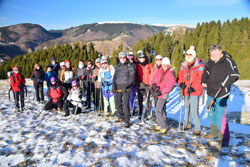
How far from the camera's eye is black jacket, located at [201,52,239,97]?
408 centimetres

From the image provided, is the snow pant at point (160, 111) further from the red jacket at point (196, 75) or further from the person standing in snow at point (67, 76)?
the person standing in snow at point (67, 76)

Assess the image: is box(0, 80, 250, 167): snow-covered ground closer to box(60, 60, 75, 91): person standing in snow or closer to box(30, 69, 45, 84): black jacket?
box(60, 60, 75, 91): person standing in snow

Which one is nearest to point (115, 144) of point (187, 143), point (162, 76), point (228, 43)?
point (187, 143)

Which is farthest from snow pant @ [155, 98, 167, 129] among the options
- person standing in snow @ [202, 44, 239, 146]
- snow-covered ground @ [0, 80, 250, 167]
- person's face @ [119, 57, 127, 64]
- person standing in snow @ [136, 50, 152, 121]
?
person's face @ [119, 57, 127, 64]

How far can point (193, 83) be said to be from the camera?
5.17 meters

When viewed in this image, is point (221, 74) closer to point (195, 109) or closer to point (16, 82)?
point (195, 109)

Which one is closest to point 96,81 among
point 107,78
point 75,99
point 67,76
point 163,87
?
point 107,78

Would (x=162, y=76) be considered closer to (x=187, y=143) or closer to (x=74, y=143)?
(x=187, y=143)

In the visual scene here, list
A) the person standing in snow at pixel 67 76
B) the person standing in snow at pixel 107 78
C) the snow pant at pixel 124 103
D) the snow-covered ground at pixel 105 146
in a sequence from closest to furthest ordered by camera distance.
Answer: the snow-covered ground at pixel 105 146
the snow pant at pixel 124 103
the person standing in snow at pixel 107 78
the person standing in snow at pixel 67 76

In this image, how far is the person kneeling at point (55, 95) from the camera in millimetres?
7848

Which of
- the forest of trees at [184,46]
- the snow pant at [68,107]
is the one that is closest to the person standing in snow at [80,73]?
the snow pant at [68,107]

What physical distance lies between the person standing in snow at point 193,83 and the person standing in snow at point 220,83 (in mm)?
438

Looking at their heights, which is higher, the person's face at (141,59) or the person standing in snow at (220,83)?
the person's face at (141,59)

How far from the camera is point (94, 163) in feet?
11.9
